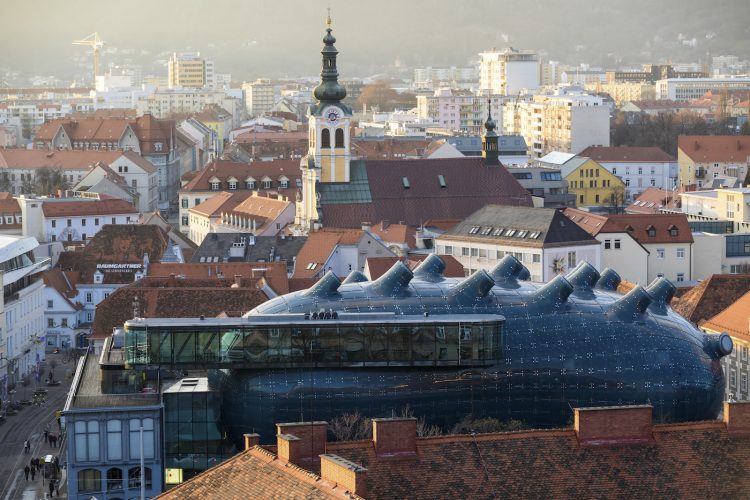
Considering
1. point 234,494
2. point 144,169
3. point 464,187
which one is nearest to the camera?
point 234,494

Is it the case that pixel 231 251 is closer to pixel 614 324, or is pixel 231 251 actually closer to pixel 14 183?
pixel 614 324

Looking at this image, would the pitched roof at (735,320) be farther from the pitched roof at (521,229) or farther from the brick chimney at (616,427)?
the brick chimney at (616,427)

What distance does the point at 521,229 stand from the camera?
11738cm

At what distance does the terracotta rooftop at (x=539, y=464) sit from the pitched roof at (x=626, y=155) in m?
146

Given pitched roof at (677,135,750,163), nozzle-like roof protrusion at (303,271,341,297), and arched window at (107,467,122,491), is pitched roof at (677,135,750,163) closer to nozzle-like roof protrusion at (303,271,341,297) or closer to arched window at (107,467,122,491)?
nozzle-like roof protrusion at (303,271,341,297)

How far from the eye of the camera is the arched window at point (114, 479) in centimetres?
6669

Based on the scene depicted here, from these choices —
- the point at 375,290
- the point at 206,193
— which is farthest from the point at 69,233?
the point at 375,290

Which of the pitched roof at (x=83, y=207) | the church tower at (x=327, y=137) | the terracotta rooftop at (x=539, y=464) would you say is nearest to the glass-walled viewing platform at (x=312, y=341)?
the terracotta rooftop at (x=539, y=464)

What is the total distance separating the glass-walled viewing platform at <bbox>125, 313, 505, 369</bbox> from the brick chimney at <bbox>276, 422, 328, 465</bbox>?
2289 cm

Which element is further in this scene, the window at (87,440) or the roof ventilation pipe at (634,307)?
the roof ventilation pipe at (634,307)

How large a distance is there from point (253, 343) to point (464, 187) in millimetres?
67658

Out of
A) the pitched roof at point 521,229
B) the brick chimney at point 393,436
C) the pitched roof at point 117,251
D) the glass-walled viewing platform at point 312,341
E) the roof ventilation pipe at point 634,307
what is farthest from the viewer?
the pitched roof at point 117,251

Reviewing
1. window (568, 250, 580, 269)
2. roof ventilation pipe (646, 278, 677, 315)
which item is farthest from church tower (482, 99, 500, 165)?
roof ventilation pipe (646, 278, 677, 315)

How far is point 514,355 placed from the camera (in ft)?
229
